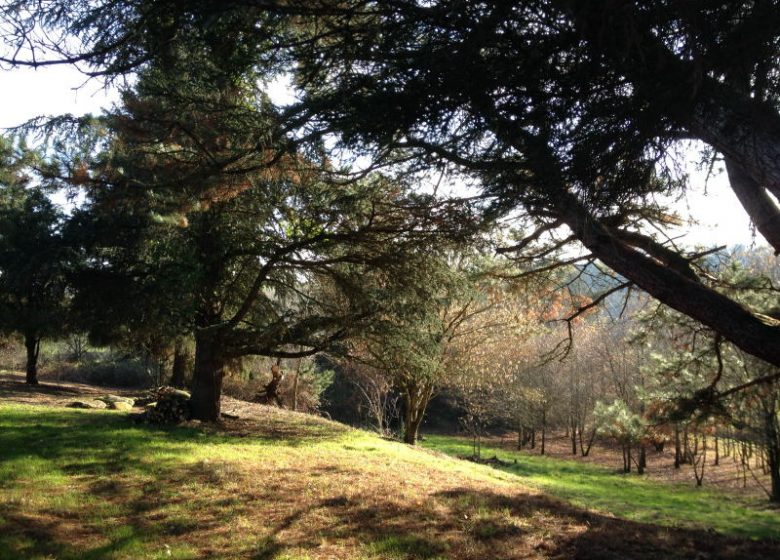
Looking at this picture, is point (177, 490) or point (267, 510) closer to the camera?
point (267, 510)

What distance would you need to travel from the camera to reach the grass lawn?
5.21m

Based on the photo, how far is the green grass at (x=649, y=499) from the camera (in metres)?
11.7

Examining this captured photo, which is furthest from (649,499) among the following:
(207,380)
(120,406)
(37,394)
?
(37,394)

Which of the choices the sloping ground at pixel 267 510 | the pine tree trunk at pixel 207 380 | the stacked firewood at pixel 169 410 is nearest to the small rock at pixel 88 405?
the stacked firewood at pixel 169 410

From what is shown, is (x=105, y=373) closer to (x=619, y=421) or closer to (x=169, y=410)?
(x=169, y=410)

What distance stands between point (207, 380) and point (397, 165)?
310 inches

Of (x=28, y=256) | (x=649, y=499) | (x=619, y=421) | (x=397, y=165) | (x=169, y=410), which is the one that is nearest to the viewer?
(x=397, y=165)

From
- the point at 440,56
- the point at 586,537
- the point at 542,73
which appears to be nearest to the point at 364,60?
the point at 440,56

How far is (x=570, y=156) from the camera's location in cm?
442

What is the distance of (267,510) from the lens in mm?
6312

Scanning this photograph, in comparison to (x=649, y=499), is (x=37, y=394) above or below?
above

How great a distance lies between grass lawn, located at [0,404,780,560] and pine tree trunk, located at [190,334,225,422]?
2.07 m

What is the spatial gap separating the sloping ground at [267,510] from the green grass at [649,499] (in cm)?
286

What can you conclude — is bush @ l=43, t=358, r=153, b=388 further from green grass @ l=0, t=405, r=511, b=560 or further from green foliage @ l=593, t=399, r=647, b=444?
green foliage @ l=593, t=399, r=647, b=444
